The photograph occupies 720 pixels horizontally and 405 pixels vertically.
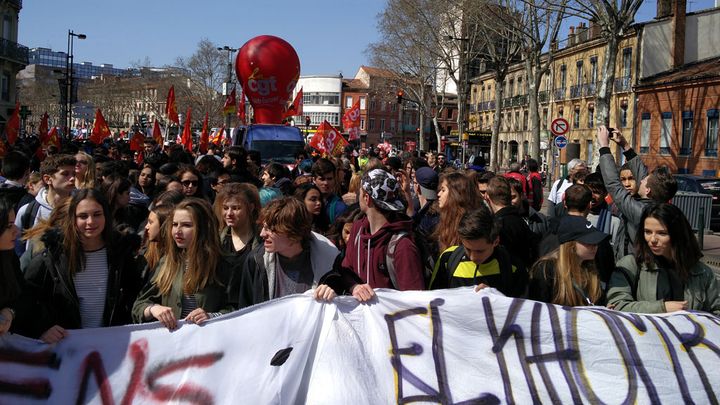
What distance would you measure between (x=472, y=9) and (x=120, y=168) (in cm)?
2281

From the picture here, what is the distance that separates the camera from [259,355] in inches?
148

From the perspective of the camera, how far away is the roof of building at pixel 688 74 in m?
33.6

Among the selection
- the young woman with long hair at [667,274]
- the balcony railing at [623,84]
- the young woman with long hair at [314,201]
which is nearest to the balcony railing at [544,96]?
the balcony railing at [623,84]

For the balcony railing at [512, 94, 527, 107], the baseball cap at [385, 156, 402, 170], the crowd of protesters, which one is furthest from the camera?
the balcony railing at [512, 94, 527, 107]

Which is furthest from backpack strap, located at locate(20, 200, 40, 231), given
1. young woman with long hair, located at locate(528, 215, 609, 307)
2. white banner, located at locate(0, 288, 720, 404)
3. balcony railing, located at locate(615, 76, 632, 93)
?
balcony railing, located at locate(615, 76, 632, 93)

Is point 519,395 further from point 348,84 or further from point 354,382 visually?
point 348,84

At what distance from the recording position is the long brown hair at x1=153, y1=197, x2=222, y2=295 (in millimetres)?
3939

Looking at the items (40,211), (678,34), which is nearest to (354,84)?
(678,34)

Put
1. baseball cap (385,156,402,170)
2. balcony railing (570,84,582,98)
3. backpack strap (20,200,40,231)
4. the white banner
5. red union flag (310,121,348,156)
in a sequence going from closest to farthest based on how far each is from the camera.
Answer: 1. the white banner
2. backpack strap (20,200,40,231)
3. baseball cap (385,156,402,170)
4. red union flag (310,121,348,156)
5. balcony railing (570,84,582,98)

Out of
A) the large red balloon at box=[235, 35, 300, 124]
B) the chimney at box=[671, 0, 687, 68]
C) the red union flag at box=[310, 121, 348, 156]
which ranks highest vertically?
the chimney at box=[671, 0, 687, 68]

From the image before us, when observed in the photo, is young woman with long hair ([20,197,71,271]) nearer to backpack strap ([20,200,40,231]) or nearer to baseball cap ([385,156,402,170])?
backpack strap ([20,200,40,231])

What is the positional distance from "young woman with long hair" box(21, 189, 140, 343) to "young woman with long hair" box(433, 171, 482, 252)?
2.20 metres

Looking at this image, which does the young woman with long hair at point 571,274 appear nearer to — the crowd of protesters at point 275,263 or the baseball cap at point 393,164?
the crowd of protesters at point 275,263

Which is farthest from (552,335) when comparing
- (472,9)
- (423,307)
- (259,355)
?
(472,9)
